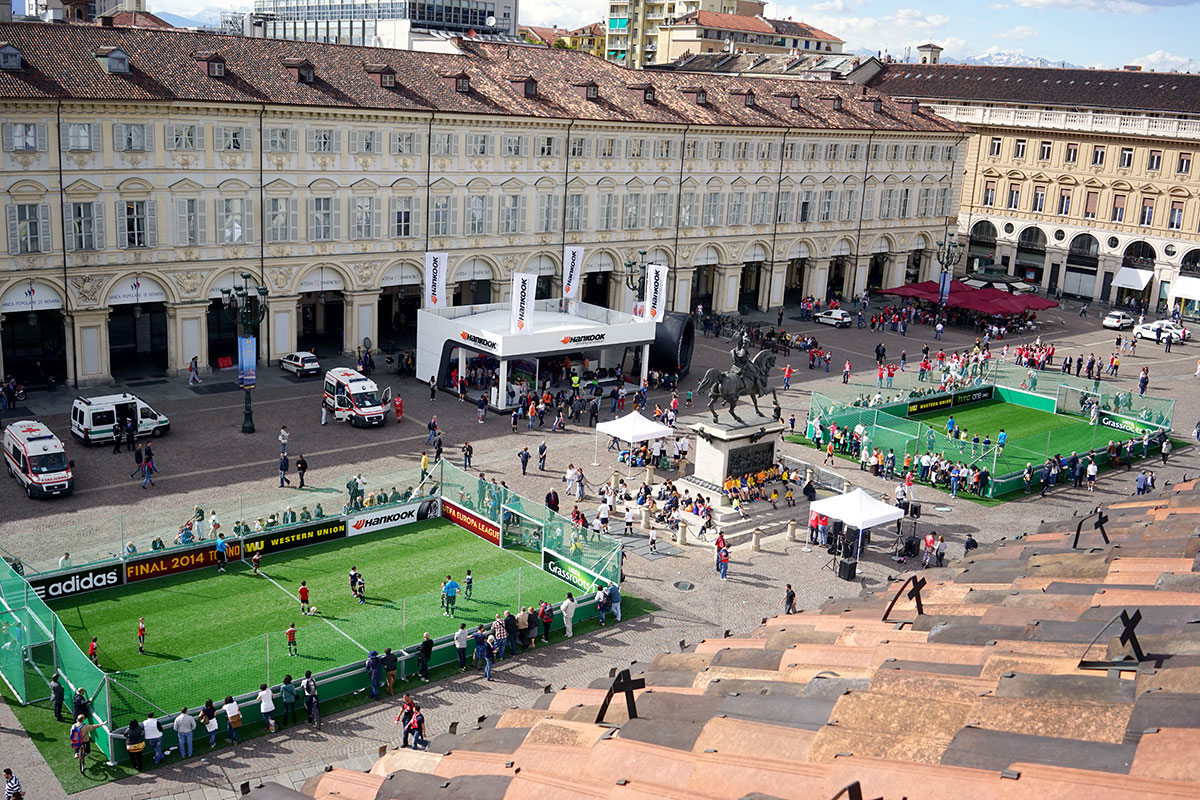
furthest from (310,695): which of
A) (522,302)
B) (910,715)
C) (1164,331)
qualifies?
(1164,331)

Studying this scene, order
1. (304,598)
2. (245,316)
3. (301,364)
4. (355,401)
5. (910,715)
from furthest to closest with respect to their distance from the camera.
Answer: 1. (301,364)
2. (355,401)
3. (245,316)
4. (304,598)
5. (910,715)

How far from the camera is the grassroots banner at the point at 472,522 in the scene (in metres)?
38.2

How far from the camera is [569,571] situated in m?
35.2

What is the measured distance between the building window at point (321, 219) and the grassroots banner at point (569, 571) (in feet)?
98.0

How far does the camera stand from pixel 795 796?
7672 mm

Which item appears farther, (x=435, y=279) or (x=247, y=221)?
(x=435, y=279)

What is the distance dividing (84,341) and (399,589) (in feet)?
91.5

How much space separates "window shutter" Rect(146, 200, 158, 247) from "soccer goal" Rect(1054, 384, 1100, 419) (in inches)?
1779

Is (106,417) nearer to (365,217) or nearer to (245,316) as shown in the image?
(245,316)

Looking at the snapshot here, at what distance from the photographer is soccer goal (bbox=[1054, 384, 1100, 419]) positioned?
57219mm

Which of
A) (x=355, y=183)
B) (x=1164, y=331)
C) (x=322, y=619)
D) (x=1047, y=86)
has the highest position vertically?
(x=1047, y=86)

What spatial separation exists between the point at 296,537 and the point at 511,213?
33895mm

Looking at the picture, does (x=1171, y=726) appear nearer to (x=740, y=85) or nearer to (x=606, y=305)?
(x=606, y=305)

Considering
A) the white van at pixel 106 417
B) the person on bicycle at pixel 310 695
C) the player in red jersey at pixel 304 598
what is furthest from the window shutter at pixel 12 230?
the person on bicycle at pixel 310 695
